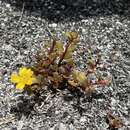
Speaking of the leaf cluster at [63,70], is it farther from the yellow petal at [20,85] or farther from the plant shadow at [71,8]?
the plant shadow at [71,8]

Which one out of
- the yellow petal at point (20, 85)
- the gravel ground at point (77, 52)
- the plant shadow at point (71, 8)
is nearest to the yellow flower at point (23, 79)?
the yellow petal at point (20, 85)

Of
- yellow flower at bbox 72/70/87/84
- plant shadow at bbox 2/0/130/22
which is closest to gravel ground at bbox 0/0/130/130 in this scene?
plant shadow at bbox 2/0/130/22

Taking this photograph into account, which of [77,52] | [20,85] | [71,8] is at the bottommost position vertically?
[20,85]

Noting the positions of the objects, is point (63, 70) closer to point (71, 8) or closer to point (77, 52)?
point (77, 52)

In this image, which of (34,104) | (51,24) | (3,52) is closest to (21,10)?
(51,24)

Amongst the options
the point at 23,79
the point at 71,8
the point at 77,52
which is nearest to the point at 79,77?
the point at 23,79

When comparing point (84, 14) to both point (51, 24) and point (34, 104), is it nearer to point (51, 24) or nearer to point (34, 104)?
point (51, 24)

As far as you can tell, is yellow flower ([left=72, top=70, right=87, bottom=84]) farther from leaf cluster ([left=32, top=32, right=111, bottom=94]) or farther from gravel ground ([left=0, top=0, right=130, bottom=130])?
gravel ground ([left=0, top=0, right=130, bottom=130])
